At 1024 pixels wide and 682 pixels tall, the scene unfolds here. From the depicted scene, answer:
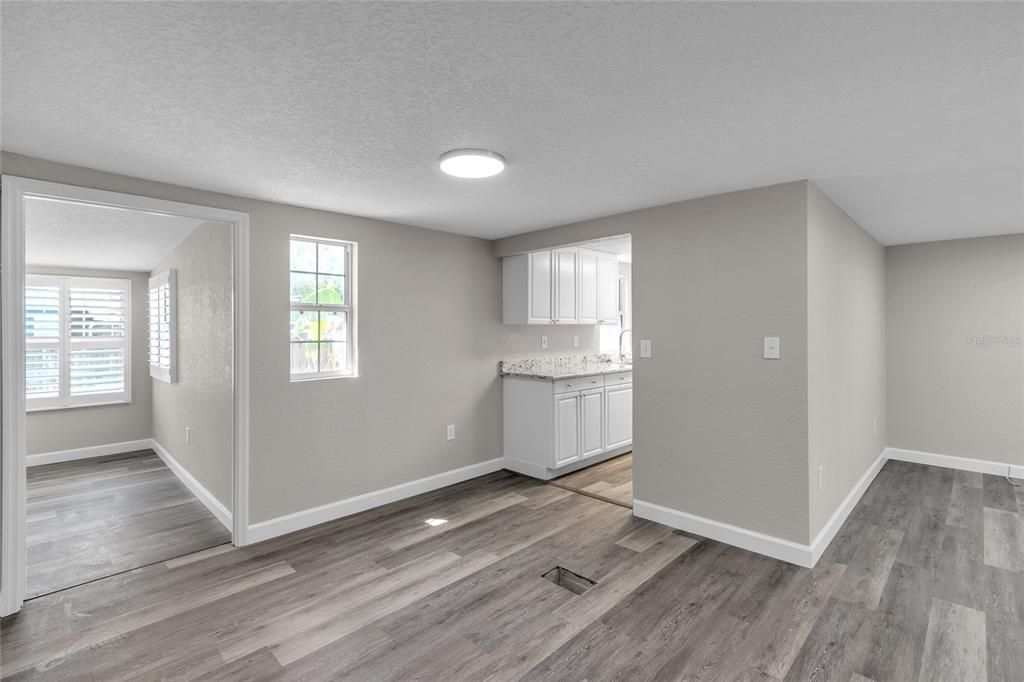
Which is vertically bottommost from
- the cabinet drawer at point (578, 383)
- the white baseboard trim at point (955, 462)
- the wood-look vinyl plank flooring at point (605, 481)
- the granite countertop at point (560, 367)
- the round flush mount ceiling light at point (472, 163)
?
the wood-look vinyl plank flooring at point (605, 481)

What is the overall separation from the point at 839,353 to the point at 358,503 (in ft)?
12.0

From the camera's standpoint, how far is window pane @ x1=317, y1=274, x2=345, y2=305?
3.79m

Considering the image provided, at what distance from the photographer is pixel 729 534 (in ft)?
10.6

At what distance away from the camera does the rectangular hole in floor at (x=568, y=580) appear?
2.71 metres

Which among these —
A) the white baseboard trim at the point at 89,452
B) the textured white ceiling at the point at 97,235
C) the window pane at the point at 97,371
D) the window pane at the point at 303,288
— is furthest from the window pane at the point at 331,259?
the white baseboard trim at the point at 89,452

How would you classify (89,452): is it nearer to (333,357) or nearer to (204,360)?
(204,360)

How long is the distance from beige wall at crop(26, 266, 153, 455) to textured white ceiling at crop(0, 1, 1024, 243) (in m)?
4.09

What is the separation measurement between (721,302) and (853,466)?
1.90 m

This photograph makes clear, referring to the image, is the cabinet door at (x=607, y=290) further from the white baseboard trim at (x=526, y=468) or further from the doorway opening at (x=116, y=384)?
the doorway opening at (x=116, y=384)

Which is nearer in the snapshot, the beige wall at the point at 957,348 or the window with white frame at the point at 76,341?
the beige wall at the point at 957,348

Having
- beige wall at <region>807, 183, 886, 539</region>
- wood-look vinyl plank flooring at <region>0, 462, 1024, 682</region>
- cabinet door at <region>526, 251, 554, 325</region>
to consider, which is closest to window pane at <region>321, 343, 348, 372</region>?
wood-look vinyl plank flooring at <region>0, 462, 1024, 682</region>

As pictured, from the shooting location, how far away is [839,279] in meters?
3.54

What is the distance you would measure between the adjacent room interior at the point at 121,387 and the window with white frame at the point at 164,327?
2 centimetres

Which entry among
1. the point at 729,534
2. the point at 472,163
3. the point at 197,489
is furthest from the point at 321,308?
the point at 729,534
